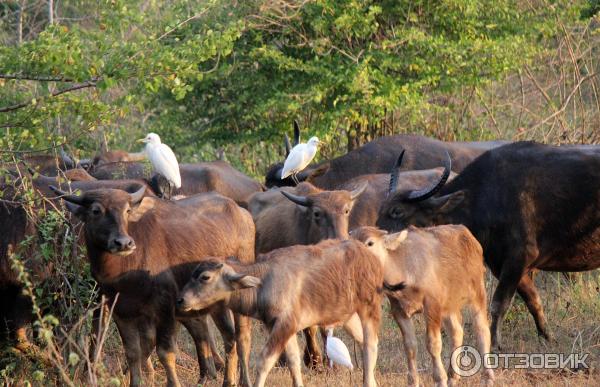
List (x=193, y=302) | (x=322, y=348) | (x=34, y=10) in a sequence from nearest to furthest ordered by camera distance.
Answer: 1. (x=193, y=302)
2. (x=322, y=348)
3. (x=34, y=10)

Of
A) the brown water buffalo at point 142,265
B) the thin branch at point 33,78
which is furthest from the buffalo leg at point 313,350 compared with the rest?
the thin branch at point 33,78

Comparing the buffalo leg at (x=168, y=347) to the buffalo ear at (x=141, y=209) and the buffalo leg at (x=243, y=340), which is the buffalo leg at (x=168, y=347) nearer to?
the buffalo leg at (x=243, y=340)

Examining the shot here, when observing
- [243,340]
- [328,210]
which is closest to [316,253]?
[243,340]

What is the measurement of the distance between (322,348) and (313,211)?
66.8 inches

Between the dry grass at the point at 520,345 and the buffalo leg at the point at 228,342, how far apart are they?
0.42 m

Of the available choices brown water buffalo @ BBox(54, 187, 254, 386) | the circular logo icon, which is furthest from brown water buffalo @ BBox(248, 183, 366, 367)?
the circular logo icon

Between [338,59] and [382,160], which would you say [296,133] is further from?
[382,160]

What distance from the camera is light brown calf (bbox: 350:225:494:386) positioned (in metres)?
8.64

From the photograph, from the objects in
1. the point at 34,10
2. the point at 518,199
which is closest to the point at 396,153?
the point at 518,199

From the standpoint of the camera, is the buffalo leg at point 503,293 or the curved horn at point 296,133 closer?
the buffalo leg at point 503,293

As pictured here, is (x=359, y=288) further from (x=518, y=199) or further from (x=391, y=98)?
(x=391, y=98)

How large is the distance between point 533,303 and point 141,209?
4.61 metres

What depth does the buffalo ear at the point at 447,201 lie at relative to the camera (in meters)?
11.3

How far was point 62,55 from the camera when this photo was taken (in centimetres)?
841
